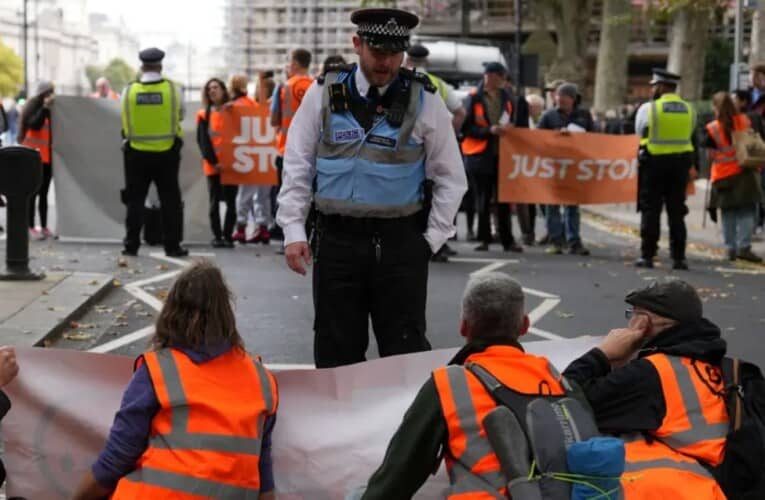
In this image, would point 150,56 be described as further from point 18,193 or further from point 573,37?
point 573,37

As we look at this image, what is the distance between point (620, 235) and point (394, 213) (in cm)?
1415

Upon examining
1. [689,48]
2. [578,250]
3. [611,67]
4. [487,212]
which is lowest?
[578,250]

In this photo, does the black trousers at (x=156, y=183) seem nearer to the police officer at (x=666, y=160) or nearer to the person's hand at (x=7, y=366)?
the police officer at (x=666, y=160)

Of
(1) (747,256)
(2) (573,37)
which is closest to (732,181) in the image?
(1) (747,256)

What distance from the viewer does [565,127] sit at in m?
15.8

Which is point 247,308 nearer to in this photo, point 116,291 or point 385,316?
point 116,291

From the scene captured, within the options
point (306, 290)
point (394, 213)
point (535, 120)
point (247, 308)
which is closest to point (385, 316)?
point (394, 213)

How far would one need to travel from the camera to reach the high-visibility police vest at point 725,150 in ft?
47.5

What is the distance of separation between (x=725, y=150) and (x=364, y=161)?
9649mm

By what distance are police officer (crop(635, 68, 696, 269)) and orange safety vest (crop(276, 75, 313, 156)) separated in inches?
129

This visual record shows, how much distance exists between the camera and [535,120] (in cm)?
1878

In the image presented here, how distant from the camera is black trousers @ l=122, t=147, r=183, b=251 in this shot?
43.2ft

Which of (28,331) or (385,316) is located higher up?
(385,316)

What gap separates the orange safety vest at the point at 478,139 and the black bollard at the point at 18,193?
211 inches
